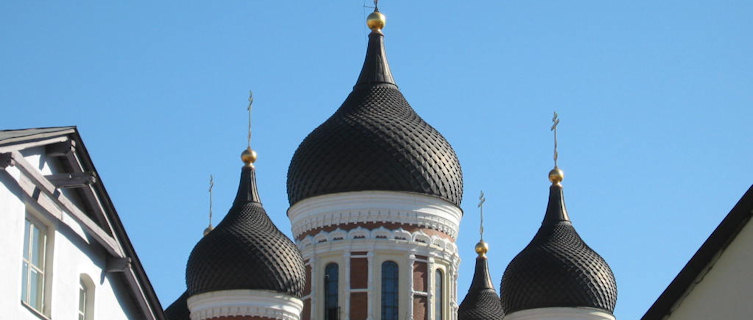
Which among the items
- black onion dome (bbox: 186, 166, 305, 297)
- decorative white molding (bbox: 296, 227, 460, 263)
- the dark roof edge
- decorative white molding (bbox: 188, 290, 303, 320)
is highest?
decorative white molding (bbox: 296, 227, 460, 263)

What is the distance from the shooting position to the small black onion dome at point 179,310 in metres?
34.2

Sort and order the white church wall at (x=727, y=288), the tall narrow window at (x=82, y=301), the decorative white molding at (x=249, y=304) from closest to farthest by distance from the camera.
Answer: the white church wall at (x=727, y=288) < the tall narrow window at (x=82, y=301) < the decorative white molding at (x=249, y=304)

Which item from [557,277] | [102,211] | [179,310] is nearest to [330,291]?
[179,310]

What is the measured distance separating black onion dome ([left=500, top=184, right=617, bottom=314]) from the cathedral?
2cm

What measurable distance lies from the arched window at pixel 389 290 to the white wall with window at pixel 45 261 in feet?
60.4

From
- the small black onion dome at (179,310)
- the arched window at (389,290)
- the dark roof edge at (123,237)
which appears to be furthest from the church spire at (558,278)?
the dark roof edge at (123,237)

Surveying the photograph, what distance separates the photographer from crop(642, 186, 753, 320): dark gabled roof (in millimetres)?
10859

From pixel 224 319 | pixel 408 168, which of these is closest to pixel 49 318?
pixel 224 319

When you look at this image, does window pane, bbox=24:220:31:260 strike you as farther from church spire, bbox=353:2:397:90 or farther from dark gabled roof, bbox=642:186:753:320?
church spire, bbox=353:2:397:90

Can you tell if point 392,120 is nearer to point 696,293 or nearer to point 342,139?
point 342,139

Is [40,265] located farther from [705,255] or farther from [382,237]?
[382,237]

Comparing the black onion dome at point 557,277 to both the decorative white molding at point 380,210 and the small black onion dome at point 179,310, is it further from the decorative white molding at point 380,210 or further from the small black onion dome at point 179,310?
the small black onion dome at point 179,310

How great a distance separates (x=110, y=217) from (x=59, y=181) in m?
1.05


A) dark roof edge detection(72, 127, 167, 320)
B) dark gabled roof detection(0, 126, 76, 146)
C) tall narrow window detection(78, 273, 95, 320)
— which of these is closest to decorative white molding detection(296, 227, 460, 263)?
dark roof edge detection(72, 127, 167, 320)
